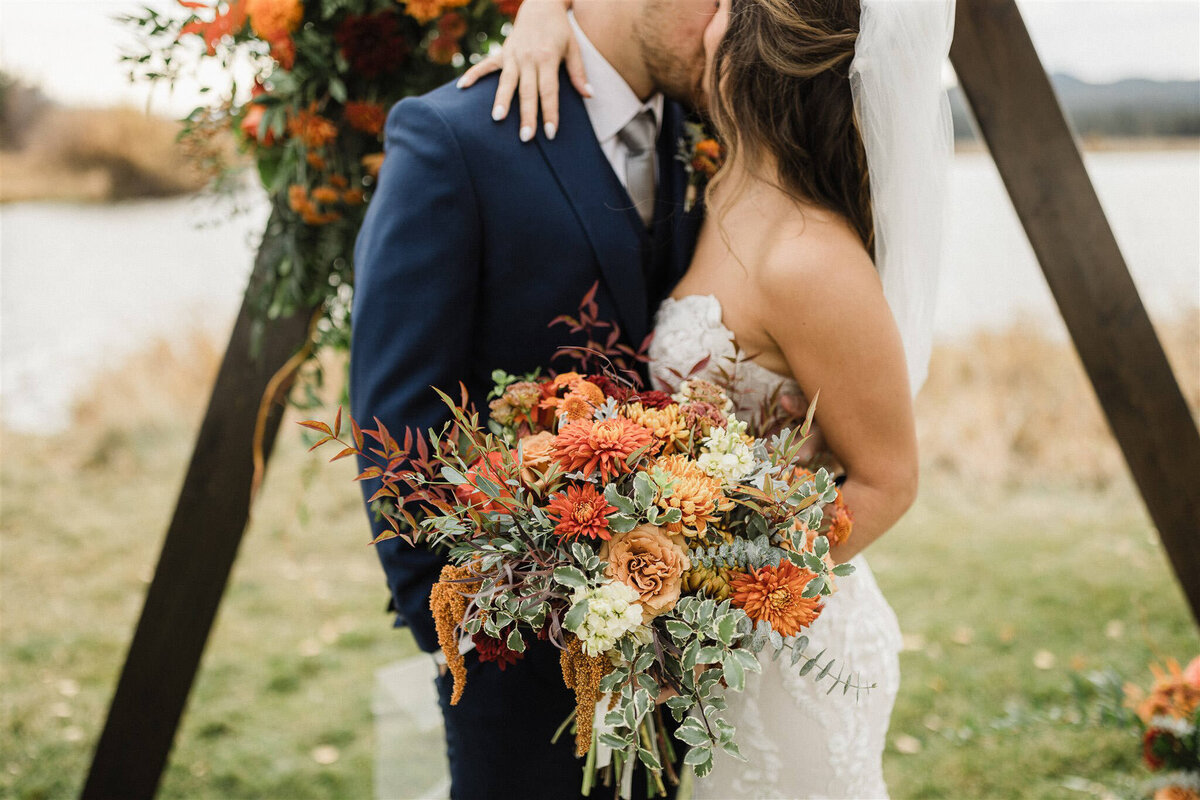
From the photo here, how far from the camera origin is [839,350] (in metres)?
1.52

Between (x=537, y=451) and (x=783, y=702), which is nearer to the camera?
(x=537, y=451)

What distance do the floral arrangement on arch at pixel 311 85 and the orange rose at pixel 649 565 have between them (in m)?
1.30

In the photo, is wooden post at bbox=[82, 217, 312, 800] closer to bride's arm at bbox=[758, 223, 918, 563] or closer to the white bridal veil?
bride's arm at bbox=[758, 223, 918, 563]

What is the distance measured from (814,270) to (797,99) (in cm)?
36

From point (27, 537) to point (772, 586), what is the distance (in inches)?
207

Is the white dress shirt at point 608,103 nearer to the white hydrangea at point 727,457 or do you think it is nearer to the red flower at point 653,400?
the red flower at point 653,400

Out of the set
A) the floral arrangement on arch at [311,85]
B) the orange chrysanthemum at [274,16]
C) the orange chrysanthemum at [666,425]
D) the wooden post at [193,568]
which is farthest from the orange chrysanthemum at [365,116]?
the orange chrysanthemum at [666,425]

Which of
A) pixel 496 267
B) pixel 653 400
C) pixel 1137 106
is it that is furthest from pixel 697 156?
pixel 1137 106

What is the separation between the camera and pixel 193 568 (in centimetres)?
225

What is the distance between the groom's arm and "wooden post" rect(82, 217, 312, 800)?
697mm

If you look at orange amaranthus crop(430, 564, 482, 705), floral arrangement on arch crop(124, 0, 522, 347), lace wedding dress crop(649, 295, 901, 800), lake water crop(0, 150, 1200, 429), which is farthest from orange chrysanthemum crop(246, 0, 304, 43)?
lake water crop(0, 150, 1200, 429)

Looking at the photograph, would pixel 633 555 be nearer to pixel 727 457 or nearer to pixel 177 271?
pixel 727 457

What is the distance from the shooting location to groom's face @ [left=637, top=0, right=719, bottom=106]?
1666 millimetres

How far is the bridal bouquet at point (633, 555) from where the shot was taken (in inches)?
44.3
